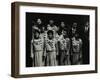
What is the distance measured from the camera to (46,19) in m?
1.71

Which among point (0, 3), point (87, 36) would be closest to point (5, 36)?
point (0, 3)

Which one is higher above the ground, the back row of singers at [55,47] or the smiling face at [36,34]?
the smiling face at [36,34]

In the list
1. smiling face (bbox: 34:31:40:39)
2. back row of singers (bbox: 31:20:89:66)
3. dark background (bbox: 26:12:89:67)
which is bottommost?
back row of singers (bbox: 31:20:89:66)

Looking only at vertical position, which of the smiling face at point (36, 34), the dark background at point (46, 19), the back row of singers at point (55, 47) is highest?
the dark background at point (46, 19)

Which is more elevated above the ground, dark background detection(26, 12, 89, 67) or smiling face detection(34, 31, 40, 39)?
dark background detection(26, 12, 89, 67)

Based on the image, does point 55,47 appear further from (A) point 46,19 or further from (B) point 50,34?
(A) point 46,19

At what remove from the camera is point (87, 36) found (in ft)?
6.06

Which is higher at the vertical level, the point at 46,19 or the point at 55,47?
the point at 46,19

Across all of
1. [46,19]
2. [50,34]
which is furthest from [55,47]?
[46,19]

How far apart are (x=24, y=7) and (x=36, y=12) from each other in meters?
0.09

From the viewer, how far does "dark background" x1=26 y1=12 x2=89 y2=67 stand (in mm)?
1652

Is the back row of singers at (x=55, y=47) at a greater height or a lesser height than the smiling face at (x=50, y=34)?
lesser

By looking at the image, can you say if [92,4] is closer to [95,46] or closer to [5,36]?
[95,46]

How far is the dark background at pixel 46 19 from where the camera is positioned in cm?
165
